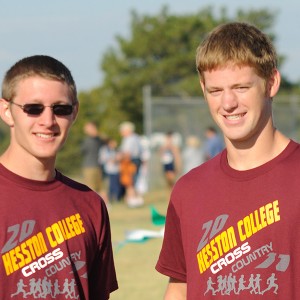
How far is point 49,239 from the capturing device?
4539 millimetres

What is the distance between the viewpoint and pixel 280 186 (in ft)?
13.7

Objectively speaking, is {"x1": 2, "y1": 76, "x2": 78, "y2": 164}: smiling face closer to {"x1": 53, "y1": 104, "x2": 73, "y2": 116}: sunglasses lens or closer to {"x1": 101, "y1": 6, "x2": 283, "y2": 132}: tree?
{"x1": 53, "y1": 104, "x2": 73, "y2": 116}: sunglasses lens

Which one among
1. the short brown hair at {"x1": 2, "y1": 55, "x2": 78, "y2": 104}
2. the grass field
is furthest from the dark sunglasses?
the grass field

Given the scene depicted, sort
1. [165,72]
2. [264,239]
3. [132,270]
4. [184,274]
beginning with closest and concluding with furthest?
[264,239], [184,274], [132,270], [165,72]

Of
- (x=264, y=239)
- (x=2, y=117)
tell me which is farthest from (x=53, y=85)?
(x=264, y=239)

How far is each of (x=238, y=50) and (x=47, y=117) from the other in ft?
3.17

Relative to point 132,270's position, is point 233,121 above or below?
below

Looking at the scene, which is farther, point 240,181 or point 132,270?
point 132,270

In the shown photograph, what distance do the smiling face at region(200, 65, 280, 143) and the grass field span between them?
4400mm

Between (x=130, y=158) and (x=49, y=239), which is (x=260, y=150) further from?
(x=130, y=158)

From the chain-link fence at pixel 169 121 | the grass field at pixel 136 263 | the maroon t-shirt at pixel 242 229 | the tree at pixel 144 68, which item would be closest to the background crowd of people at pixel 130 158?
the chain-link fence at pixel 169 121

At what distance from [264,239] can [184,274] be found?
550mm

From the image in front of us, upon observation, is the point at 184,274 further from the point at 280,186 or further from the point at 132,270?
the point at 132,270

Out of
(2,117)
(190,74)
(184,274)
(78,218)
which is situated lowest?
(184,274)
